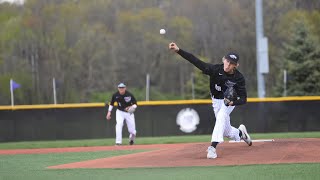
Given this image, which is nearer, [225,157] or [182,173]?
[182,173]

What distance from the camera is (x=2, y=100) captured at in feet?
150

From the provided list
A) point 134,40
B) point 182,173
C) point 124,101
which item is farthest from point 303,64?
point 182,173

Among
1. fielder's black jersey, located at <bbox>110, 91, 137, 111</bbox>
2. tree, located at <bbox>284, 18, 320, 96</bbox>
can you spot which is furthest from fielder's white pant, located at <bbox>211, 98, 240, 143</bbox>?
tree, located at <bbox>284, 18, 320, 96</bbox>

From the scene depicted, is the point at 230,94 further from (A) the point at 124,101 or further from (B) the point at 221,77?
(A) the point at 124,101

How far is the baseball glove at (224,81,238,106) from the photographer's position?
10.3 m

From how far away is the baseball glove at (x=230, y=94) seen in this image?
10297mm

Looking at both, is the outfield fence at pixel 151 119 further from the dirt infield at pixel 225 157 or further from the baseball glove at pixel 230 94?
the baseball glove at pixel 230 94

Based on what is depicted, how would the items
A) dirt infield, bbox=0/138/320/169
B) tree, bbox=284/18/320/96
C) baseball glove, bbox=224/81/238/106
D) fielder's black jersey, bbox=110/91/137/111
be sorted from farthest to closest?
tree, bbox=284/18/320/96, fielder's black jersey, bbox=110/91/137/111, baseball glove, bbox=224/81/238/106, dirt infield, bbox=0/138/320/169

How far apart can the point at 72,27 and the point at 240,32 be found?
14721 mm

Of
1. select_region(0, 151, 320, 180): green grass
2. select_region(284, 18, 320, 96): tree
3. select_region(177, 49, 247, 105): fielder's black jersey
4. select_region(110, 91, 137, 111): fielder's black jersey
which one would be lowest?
select_region(0, 151, 320, 180): green grass

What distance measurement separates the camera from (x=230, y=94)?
10.3m

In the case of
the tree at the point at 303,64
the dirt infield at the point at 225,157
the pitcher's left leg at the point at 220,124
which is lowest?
the dirt infield at the point at 225,157

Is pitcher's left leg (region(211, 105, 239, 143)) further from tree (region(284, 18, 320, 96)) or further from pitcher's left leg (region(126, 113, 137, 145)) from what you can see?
tree (region(284, 18, 320, 96))

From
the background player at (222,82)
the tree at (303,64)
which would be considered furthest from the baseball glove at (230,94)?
the tree at (303,64)
